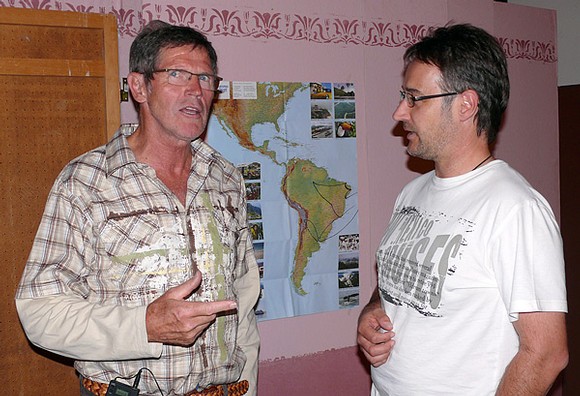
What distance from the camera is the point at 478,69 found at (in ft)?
6.10

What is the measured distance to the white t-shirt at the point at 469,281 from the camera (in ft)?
5.23

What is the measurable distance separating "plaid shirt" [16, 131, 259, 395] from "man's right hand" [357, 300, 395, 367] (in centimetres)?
40

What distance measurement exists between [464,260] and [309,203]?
1372mm

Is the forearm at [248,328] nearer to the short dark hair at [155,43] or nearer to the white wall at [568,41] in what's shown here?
the short dark hair at [155,43]

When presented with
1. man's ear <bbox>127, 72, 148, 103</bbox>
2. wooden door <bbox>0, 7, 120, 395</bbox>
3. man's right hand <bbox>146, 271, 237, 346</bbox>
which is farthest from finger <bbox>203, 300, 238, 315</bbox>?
wooden door <bbox>0, 7, 120, 395</bbox>

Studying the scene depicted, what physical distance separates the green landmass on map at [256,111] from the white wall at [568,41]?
2.28 m

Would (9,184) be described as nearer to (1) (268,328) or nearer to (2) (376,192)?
(1) (268,328)

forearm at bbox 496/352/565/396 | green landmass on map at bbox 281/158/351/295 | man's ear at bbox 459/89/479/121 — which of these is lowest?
forearm at bbox 496/352/565/396

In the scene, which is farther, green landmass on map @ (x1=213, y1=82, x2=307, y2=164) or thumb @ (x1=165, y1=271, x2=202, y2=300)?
green landmass on map @ (x1=213, y1=82, x2=307, y2=164)

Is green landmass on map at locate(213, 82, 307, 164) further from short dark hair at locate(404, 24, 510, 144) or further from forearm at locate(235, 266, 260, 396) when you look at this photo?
short dark hair at locate(404, 24, 510, 144)

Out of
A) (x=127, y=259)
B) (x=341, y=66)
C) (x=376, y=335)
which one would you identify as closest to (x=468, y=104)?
(x=376, y=335)

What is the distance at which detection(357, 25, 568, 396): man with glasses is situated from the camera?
1.59m

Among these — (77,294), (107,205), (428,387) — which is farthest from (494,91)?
(77,294)

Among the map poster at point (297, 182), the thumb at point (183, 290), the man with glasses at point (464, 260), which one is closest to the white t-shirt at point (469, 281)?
the man with glasses at point (464, 260)
